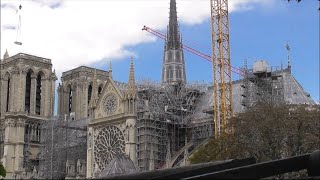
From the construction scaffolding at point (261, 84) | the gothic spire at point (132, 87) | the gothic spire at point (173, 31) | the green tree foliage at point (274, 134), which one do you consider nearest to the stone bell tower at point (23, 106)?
the gothic spire at point (173, 31)

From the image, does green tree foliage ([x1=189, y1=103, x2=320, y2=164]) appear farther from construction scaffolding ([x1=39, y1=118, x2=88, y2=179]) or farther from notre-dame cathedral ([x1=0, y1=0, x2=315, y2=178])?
construction scaffolding ([x1=39, y1=118, x2=88, y2=179])

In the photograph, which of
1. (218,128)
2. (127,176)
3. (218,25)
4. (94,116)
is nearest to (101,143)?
(94,116)

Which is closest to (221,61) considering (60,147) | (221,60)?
(221,60)

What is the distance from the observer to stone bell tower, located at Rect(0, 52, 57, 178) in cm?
8519

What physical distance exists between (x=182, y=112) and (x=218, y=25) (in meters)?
11.1

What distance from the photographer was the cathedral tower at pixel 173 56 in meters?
79.9

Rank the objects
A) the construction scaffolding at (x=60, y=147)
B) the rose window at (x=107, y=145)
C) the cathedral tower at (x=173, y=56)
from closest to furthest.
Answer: the rose window at (x=107, y=145) → the construction scaffolding at (x=60, y=147) → the cathedral tower at (x=173, y=56)

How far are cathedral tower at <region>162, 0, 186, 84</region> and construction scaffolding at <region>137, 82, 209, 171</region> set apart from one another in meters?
8.18

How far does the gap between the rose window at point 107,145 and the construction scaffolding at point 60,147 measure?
21.3ft

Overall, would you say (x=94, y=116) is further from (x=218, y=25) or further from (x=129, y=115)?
(x=218, y=25)

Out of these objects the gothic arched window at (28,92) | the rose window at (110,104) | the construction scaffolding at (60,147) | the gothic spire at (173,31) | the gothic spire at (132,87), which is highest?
the gothic spire at (173,31)

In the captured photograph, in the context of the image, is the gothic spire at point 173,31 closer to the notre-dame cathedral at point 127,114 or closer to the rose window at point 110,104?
the notre-dame cathedral at point 127,114

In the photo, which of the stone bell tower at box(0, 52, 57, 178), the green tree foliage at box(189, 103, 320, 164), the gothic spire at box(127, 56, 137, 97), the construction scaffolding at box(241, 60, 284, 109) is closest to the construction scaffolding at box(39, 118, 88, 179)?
the stone bell tower at box(0, 52, 57, 178)

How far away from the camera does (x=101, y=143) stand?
6719cm
